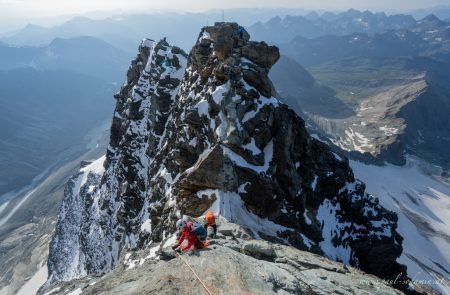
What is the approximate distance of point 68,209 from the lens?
11519cm

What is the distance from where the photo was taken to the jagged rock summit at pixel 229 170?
39188mm

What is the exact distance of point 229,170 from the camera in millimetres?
38562

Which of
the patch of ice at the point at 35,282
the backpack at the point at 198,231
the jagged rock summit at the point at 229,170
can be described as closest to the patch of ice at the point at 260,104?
the jagged rock summit at the point at 229,170

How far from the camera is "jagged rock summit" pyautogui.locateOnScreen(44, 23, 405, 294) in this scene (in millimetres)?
39188

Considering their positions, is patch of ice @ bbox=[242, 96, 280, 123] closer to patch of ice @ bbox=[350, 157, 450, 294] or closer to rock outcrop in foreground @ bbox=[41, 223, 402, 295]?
rock outcrop in foreground @ bbox=[41, 223, 402, 295]

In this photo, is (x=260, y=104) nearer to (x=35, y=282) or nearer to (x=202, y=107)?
(x=202, y=107)

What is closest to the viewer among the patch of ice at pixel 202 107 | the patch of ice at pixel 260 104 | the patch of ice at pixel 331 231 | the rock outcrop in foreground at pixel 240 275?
the rock outcrop in foreground at pixel 240 275

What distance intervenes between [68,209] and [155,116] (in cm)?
6000

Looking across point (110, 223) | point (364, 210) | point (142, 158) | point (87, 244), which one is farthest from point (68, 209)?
point (364, 210)

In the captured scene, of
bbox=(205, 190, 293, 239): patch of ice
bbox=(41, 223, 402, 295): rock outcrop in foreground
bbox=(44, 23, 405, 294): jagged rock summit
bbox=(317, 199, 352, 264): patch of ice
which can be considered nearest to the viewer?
bbox=(41, 223, 402, 295): rock outcrop in foreground

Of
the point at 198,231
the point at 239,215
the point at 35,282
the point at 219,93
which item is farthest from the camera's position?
the point at 35,282

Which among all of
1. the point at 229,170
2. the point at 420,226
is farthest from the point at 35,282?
the point at 420,226

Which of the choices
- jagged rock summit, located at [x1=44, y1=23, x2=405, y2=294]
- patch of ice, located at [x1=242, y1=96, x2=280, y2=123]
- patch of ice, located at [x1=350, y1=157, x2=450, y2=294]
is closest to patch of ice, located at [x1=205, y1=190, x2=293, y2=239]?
jagged rock summit, located at [x1=44, y1=23, x2=405, y2=294]

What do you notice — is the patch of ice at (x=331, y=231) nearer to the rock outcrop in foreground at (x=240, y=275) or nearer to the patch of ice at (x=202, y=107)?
the patch of ice at (x=202, y=107)
